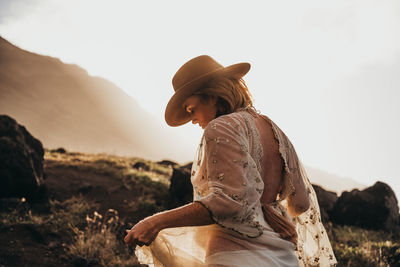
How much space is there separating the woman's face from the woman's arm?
61cm

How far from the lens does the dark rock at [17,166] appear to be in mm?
6309

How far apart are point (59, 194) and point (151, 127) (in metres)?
159

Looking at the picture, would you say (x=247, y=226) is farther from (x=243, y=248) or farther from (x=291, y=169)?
(x=291, y=169)

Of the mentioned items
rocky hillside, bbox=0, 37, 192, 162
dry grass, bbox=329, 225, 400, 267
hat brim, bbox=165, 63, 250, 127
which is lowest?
dry grass, bbox=329, 225, 400, 267

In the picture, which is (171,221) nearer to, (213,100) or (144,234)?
(144,234)

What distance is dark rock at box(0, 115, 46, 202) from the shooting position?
20.7ft

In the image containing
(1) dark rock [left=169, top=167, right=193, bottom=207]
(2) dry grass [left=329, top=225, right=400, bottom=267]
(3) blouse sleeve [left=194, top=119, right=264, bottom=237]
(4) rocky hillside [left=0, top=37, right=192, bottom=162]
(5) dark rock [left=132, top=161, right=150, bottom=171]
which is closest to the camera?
(3) blouse sleeve [left=194, top=119, right=264, bottom=237]

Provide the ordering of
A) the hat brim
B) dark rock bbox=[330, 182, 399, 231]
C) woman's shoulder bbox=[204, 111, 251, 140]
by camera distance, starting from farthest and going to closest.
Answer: dark rock bbox=[330, 182, 399, 231], the hat brim, woman's shoulder bbox=[204, 111, 251, 140]

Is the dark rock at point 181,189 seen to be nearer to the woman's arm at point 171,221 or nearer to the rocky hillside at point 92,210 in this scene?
the rocky hillside at point 92,210

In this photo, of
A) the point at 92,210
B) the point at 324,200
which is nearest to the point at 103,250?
the point at 92,210

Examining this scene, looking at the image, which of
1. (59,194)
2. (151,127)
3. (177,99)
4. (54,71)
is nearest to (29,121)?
(54,71)

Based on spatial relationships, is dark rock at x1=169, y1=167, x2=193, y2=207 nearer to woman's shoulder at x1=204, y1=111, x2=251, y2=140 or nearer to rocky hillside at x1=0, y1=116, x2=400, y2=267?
rocky hillside at x1=0, y1=116, x2=400, y2=267

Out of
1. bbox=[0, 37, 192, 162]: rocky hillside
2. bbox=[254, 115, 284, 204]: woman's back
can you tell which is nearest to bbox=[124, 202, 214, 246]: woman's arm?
bbox=[254, 115, 284, 204]: woman's back

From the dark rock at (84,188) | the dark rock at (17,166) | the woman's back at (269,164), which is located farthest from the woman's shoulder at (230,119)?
the dark rock at (84,188)
